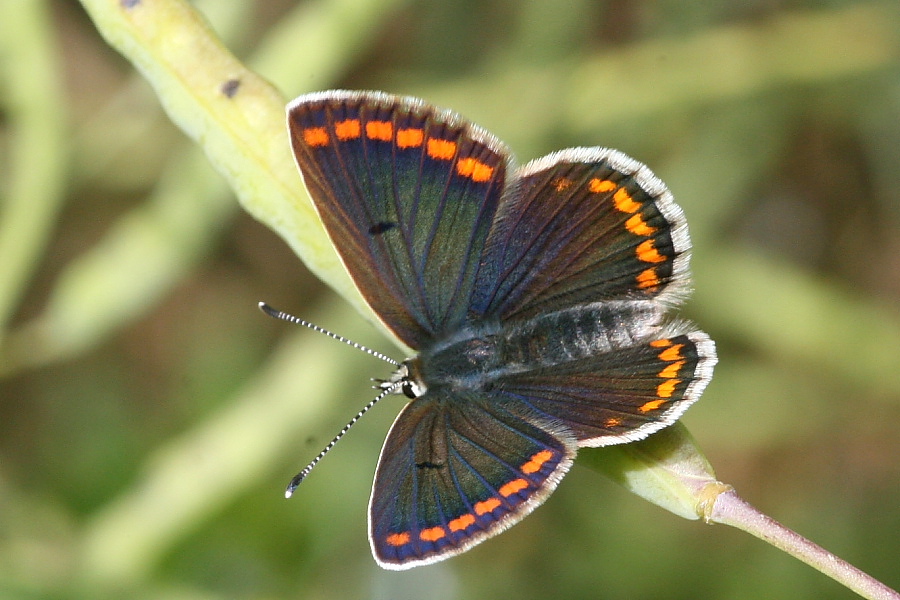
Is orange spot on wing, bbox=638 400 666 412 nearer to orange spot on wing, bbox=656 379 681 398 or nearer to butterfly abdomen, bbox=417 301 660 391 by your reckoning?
orange spot on wing, bbox=656 379 681 398

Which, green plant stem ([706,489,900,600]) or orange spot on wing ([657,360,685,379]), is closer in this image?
green plant stem ([706,489,900,600])

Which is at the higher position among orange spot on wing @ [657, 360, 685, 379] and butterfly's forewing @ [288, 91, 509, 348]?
butterfly's forewing @ [288, 91, 509, 348]

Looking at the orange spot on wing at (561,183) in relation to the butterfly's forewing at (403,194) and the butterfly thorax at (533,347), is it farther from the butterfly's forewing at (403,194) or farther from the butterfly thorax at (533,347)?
the butterfly thorax at (533,347)

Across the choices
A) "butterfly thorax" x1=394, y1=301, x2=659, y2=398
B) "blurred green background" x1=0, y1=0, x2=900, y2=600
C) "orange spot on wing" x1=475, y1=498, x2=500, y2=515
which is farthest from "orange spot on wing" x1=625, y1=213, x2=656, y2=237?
"blurred green background" x1=0, y1=0, x2=900, y2=600

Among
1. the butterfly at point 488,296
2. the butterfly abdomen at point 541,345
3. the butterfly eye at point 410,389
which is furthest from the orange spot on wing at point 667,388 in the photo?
the butterfly eye at point 410,389

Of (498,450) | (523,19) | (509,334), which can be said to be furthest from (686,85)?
(498,450)

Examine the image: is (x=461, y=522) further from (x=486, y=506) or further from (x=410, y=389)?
(x=410, y=389)
